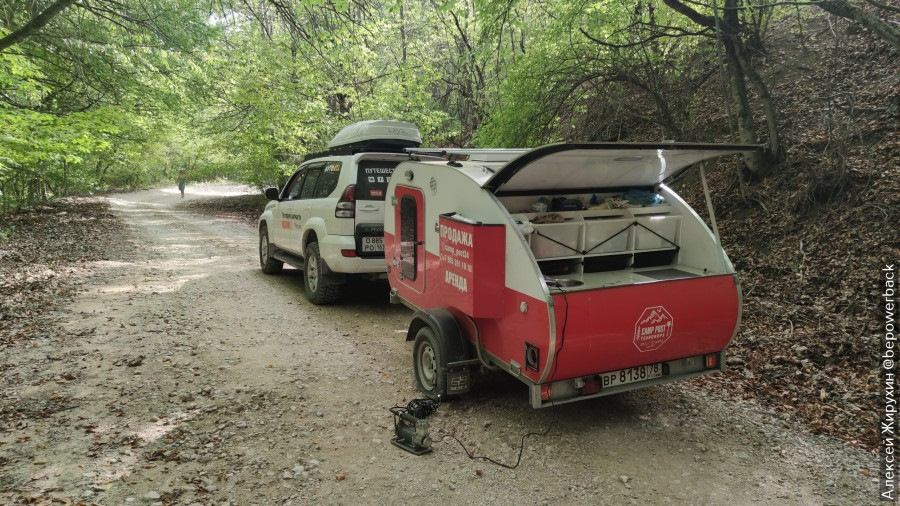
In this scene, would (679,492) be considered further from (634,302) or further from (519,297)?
(519,297)

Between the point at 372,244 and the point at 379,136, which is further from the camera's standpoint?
the point at 379,136

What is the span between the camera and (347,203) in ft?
23.7

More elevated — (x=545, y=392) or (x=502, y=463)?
(x=545, y=392)

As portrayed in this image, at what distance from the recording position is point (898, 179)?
22.4 feet

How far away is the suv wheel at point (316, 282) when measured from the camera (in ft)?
25.1

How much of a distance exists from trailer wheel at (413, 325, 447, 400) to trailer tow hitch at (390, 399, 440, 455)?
1.41ft

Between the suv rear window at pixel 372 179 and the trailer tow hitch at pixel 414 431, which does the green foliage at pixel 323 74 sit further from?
the trailer tow hitch at pixel 414 431

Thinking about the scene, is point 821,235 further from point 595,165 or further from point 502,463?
point 502,463

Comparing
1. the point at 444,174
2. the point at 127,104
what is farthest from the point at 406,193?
the point at 127,104

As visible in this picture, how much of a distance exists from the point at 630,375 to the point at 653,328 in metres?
0.42

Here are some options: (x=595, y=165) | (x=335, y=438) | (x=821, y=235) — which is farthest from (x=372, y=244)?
(x=821, y=235)

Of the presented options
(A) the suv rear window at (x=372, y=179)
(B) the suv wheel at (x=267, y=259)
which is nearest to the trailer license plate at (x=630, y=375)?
(A) the suv rear window at (x=372, y=179)

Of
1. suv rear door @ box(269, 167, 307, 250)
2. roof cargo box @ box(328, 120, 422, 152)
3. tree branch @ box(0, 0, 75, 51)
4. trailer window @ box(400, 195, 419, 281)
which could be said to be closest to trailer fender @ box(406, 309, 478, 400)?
trailer window @ box(400, 195, 419, 281)

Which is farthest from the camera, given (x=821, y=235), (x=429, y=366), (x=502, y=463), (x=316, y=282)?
(x=316, y=282)
